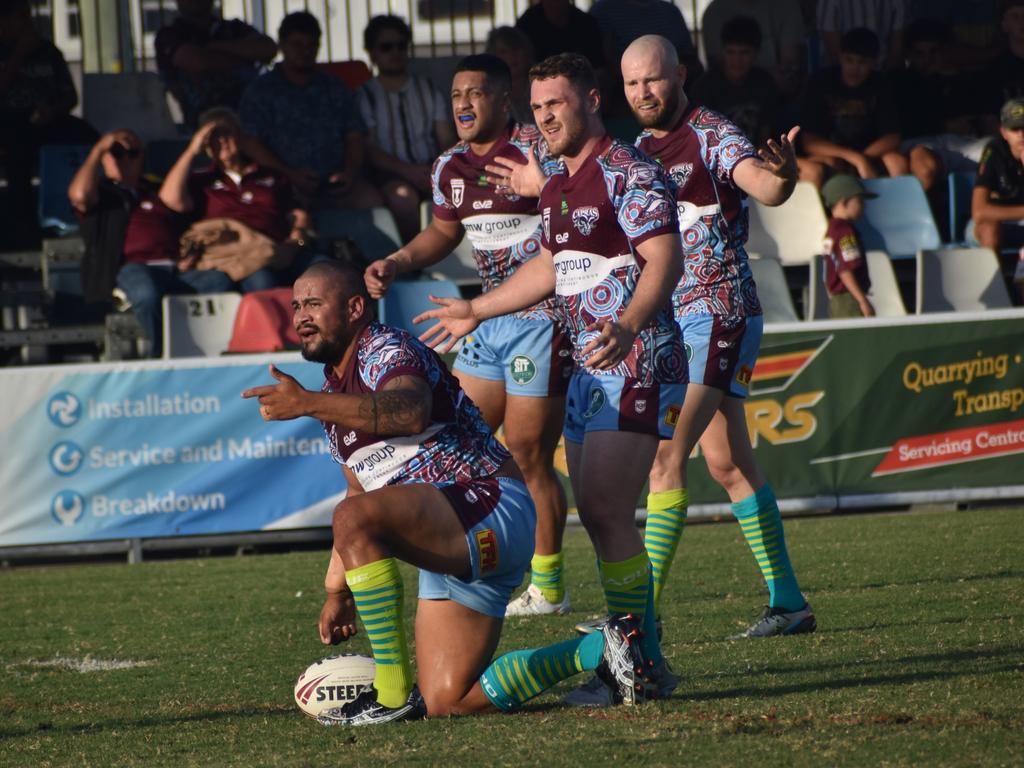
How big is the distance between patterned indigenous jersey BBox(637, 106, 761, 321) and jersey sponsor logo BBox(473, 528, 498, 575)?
6.20 ft

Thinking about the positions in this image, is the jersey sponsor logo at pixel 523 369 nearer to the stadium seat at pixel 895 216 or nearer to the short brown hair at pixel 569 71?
the short brown hair at pixel 569 71

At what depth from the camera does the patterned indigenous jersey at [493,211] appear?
24.0 ft

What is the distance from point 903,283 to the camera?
13.8m

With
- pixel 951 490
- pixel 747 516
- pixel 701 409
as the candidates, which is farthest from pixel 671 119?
pixel 951 490

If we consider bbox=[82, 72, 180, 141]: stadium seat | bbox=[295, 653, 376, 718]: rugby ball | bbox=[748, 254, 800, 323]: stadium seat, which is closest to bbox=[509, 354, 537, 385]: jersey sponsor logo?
bbox=[295, 653, 376, 718]: rugby ball

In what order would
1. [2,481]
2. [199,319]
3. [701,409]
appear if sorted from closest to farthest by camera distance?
[701,409]
[2,481]
[199,319]

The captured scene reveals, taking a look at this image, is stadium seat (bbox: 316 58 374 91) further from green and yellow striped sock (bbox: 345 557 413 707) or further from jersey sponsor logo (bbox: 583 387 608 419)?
green and yellow striped sock (bbox: 345 557 413 707)

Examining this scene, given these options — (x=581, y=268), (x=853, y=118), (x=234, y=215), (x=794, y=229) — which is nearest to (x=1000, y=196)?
(x=853, y=118)

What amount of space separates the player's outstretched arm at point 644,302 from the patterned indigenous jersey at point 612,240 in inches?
2.0

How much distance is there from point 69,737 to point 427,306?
7403mm

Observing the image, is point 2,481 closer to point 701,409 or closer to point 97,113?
point 97,113

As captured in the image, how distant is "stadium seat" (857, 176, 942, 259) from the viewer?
45.8 ft

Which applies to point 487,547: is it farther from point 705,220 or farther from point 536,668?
point 705,220

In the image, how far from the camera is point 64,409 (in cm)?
1073
